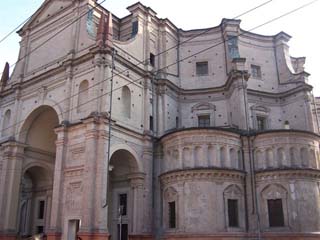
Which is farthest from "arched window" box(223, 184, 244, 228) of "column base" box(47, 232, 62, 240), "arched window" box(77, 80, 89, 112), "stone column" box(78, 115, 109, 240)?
"arched window" box(77, 80, 89, 112)

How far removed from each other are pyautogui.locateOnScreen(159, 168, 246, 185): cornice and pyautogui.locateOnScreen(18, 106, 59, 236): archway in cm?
1193

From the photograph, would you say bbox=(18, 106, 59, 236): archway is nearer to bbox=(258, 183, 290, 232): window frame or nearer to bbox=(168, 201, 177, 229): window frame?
bbox=(168, 201, 177, 229): window frame

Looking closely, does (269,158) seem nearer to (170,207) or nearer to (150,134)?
(170,207)

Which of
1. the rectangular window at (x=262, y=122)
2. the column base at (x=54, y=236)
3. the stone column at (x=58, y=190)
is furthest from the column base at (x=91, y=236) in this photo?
the rectangular window at (x=262, y=122)

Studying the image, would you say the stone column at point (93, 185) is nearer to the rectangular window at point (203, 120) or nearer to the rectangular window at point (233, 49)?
the rectangular window at point (203, 120)

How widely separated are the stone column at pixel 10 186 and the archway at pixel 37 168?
77 cm

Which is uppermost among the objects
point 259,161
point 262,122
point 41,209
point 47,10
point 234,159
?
point 47,10

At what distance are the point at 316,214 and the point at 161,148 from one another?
11234mm

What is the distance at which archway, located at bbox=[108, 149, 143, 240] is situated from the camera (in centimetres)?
2523

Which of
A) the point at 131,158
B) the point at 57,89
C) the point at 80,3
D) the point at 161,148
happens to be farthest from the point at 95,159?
the point at 80,3

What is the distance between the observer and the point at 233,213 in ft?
77.0

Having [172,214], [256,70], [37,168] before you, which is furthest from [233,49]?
[37,168]

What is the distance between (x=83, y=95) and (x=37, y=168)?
9897 millimetres

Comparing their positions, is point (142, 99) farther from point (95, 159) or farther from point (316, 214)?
point (316, 214)
